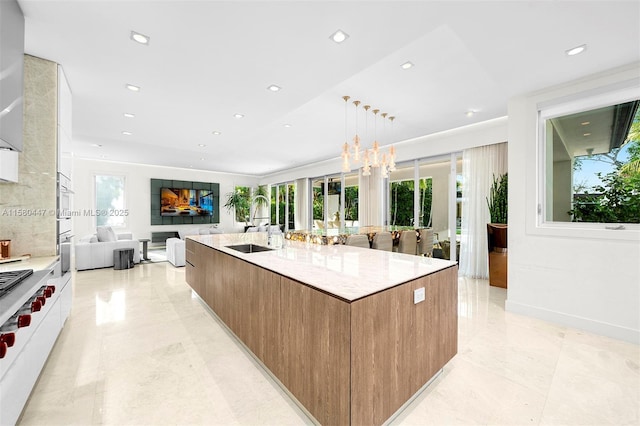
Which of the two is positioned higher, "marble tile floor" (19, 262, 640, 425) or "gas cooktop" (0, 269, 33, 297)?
"gas cooktop" (0, 269, 33, 297)

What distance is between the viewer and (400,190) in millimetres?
6438

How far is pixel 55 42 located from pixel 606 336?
5816mm

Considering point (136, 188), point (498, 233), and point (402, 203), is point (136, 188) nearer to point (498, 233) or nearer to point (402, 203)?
point (402, 203)

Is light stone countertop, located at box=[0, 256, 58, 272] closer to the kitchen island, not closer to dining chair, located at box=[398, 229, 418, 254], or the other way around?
the kitchen island

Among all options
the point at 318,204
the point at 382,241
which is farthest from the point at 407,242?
the point at 318,204

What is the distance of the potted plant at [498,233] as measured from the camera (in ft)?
14.3

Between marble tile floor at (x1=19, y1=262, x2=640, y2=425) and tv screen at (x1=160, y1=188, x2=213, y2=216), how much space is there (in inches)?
266

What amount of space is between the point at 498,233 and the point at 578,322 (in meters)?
1.73

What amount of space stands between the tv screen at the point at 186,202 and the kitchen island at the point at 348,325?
8366mm

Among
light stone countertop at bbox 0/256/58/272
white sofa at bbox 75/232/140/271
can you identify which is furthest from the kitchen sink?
white sofa at bbox 75/232/140/271

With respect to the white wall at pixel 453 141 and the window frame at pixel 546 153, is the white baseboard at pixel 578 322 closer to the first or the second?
the window frame at pixel 546 153

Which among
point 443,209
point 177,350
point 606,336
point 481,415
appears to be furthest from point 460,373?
point 443,209

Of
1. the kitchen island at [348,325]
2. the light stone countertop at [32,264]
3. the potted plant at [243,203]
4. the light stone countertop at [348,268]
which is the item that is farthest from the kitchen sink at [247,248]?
the potted plant at [243,203]

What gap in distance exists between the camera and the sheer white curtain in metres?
4.90
